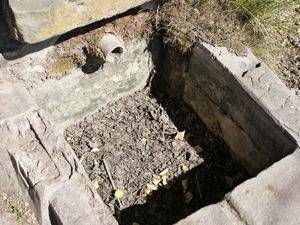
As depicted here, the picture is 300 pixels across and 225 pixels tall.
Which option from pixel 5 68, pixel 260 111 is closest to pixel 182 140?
pixel 260 111

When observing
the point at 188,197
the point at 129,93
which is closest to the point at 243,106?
the point at 188,197

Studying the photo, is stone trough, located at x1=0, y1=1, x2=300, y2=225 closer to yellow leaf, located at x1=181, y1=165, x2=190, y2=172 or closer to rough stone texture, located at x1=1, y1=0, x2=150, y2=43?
rough stone texture, located at x1=1, y1=0, x2=150, y2=43

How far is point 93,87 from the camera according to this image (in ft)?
12.2

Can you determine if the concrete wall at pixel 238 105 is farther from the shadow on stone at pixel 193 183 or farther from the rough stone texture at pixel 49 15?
the rough stone texture at pixel 49 15

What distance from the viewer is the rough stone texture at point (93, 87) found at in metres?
3.51

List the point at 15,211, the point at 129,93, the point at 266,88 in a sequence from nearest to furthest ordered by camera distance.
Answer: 1. the point at 15,211
2. the point at 266,88
3. the point at 129,93

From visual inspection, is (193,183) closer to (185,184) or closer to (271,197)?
(185,184)

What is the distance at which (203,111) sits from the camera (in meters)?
3.86

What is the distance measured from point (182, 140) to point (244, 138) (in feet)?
1.88

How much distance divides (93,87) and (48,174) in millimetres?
1079

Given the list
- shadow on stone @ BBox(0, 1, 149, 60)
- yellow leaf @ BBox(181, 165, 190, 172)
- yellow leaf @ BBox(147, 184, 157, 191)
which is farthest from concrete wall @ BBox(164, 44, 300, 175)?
shadow on stone @ BBox(0, 1, 149, 60)

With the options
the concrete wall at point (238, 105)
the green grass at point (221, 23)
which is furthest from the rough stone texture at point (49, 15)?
the concrete wall at point (238, 105)

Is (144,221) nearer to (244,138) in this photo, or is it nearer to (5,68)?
(244,138)

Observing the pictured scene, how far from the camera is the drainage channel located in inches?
139
